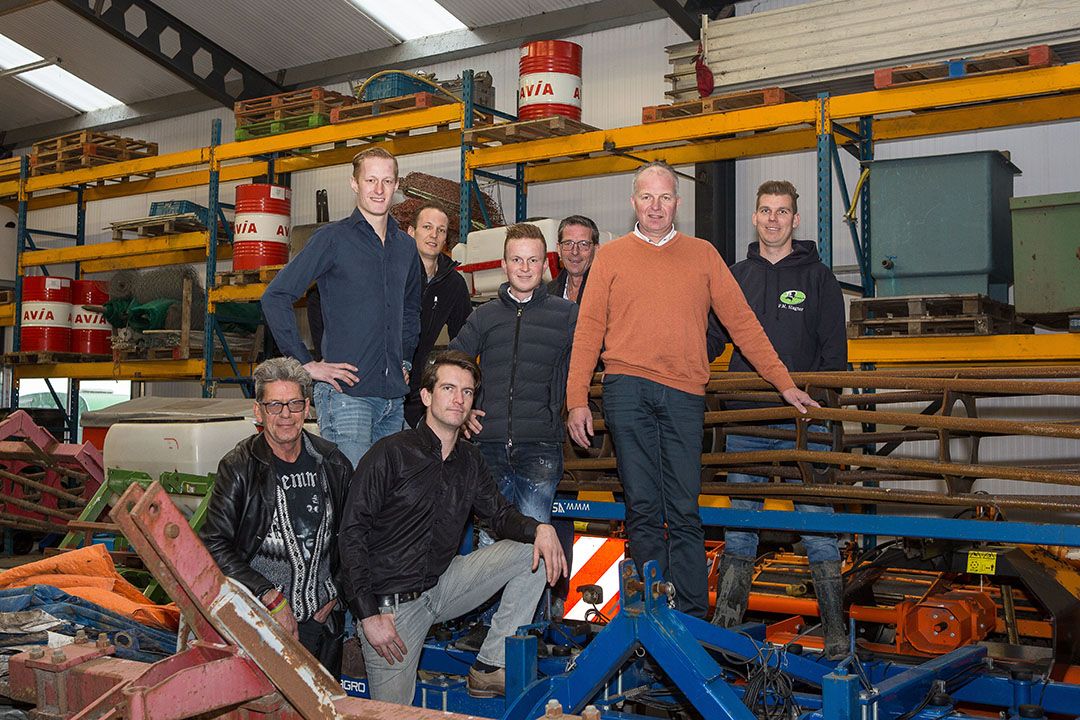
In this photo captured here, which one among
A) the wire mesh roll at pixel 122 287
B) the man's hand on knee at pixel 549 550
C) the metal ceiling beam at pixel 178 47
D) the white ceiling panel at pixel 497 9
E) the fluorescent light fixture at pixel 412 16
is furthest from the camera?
the metal ceiling beam at pixel 178 47

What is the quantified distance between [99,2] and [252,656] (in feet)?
42.7

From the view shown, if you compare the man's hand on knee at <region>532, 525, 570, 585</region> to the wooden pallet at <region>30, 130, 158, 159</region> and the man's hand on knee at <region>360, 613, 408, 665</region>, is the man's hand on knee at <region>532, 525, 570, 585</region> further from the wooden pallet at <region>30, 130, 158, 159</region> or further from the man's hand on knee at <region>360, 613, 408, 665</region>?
the wooden pallet at <region>30, 130, 158, 159</region>

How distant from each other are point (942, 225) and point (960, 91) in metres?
1.22

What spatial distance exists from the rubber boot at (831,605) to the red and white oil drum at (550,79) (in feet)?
18.3

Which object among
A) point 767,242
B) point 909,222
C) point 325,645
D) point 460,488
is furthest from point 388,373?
point 909,222

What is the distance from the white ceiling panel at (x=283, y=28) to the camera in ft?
43.7

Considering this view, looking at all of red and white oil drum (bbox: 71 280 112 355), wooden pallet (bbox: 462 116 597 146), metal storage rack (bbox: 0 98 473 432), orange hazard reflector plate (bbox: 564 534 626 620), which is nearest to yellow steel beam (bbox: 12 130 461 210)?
metal storage rack (bbox: 0 98 473 432)

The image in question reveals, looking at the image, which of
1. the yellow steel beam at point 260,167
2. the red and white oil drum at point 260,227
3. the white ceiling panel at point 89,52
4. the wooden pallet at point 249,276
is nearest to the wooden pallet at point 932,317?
the yellow steel beam at point 260,167

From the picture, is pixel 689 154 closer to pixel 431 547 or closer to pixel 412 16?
pixel 412 16

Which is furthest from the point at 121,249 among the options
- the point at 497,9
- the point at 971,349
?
the point at 971,349

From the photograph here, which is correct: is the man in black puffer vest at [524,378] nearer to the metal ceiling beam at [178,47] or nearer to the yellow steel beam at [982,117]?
the yellow steel beam at [982,117]

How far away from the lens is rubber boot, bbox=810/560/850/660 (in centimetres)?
470

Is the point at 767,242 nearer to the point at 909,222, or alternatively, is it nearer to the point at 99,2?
the point at 909,222

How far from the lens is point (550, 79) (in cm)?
931
